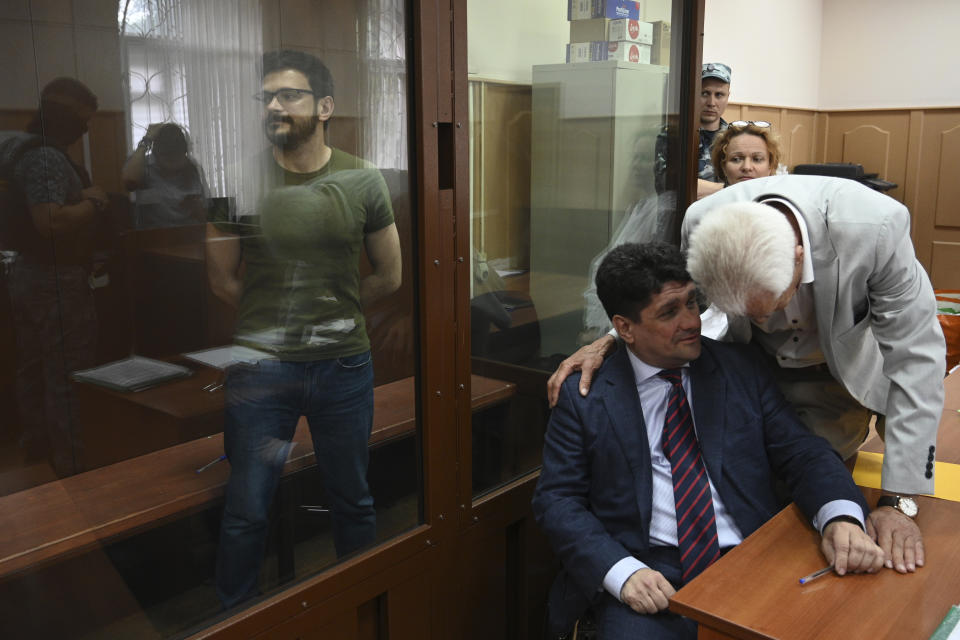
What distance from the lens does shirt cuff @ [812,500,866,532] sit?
5.24ft

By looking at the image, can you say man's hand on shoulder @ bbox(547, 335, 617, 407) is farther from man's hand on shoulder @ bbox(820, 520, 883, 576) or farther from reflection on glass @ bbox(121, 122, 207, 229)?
reflection on glass @ bbox(121, 122, 207, 229)

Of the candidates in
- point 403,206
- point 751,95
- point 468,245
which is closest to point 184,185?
point 403,206

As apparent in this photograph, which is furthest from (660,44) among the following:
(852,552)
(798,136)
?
(798,136)

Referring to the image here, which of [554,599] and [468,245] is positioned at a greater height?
[468,245]

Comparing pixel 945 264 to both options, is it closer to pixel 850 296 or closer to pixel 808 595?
pixel 850 296

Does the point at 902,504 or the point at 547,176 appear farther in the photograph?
the point at 547,176

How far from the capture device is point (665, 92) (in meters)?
2.67

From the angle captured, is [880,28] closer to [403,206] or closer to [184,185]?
[403,206]

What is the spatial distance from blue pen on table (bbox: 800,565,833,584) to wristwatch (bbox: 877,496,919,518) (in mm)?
294

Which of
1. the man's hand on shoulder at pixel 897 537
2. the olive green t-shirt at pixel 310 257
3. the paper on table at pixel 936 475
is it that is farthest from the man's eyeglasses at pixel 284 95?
the paper on table at pixel 936 475

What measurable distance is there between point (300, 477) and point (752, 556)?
892 mm

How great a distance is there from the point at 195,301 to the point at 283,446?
37 centimetres

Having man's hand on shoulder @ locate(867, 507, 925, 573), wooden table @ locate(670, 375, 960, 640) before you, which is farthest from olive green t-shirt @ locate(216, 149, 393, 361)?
man's hand on shoulder @ locate(867, 507, 925, 573)

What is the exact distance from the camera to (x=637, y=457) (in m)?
1.81
